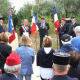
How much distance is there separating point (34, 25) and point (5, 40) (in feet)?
18.1

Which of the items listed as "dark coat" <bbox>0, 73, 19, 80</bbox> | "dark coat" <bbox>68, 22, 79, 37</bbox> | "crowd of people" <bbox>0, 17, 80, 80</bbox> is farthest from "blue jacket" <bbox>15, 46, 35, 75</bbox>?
"dark coat" <bbox>68, 22, 79, 37</bbox>

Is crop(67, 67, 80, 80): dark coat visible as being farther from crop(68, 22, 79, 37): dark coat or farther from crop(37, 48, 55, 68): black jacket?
crop(68, 22, 79, 37): dark coat

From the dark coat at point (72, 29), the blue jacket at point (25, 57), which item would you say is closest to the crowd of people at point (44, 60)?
the blue jacket at point (25, 57)

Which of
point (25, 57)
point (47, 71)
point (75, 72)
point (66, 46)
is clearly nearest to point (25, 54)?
point (25, 57)

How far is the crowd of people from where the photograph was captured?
2043 millimetres

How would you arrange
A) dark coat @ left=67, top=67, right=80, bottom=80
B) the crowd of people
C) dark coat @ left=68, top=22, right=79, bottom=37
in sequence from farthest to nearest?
dark coat @ left=68, top=22, right=79, bottom=37, dark coat @ left=67, top=67, right=80, bottom=80, the crowd of people

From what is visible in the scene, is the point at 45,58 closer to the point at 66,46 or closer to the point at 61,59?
the point at 66,46

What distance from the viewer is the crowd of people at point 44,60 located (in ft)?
6.70

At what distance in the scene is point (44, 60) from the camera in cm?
335

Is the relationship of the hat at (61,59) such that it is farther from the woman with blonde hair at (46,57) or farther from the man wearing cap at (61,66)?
the woman with blonde hair at (46,57)

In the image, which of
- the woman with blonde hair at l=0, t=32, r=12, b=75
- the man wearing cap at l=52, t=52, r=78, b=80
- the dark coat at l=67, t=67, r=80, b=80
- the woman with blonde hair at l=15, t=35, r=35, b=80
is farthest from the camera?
the woman with blonde hair at l=15, t=35, r=35, b=80

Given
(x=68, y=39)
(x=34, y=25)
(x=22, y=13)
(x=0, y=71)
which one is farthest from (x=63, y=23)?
(x=22, y=13)

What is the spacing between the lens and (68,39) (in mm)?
3436

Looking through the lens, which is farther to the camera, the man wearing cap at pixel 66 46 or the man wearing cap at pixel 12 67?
the man wearing cap at pixel 66 46
